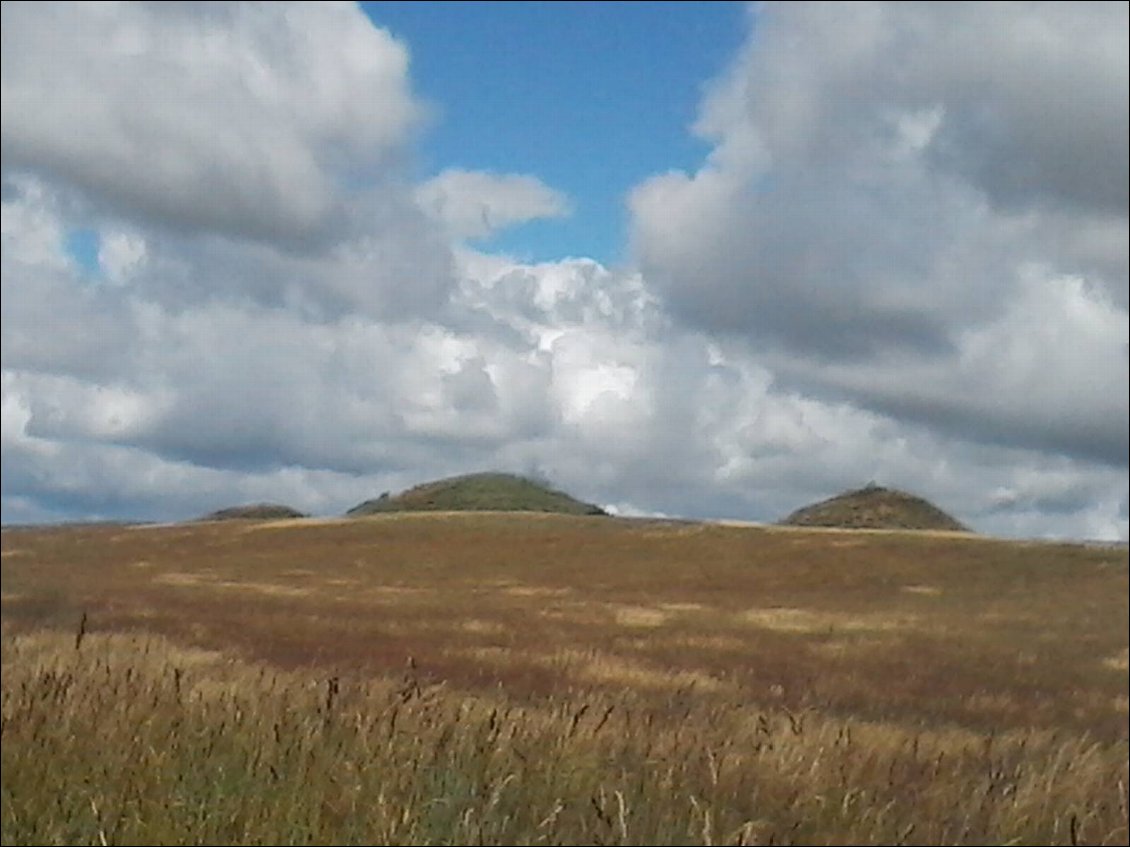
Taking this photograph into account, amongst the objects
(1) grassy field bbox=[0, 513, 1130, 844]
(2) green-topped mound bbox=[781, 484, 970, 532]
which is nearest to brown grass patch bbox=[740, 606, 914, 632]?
(1) grassy field bbox=[0, 513, 1130, 844]

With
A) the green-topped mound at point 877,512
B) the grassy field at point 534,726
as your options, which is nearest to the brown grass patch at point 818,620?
the grassy field at point 534,726

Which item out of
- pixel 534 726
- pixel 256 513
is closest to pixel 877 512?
pixel 256 513

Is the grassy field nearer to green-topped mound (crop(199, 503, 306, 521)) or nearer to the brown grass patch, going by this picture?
the brown grass patch

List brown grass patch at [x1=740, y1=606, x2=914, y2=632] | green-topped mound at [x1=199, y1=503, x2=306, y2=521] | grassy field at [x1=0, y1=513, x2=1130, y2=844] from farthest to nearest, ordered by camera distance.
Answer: green-topped mound at [x1=199, y1=503, x2=306, y2=521]
brown grass patch at [x1=740, y1=606, x2=914, y2=632]
grassy field at [x1=0, y1=513, x2=1130, y2=844]

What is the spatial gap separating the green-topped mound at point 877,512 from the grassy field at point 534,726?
9256 centimetres

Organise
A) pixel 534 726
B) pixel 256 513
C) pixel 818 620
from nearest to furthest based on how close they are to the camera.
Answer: pixel 534 726, pixel 818 620, pixel 256 513

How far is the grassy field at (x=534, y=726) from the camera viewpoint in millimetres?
5727

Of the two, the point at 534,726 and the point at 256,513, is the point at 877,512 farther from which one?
the point at 534,726

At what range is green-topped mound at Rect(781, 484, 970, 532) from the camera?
124375 millimetres

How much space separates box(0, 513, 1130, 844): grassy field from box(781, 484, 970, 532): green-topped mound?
304ft

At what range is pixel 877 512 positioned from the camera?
141 m

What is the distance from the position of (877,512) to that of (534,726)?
138534 millimetres

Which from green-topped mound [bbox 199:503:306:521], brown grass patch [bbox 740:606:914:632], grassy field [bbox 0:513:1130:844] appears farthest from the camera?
green-topped mound [bbox 199:503:306:521]

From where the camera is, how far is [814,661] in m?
22.2
